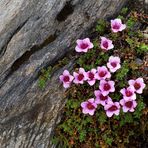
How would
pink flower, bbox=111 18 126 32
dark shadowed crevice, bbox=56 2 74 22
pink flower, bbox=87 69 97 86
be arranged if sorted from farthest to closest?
1. dark shadowed crevice, bbox=56 2 74 22
2. pink flower, bbox=111 18 126 32
3. pink flower, bbox=87 69 97 86

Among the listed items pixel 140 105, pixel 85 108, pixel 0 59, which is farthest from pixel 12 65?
pixel 140 105

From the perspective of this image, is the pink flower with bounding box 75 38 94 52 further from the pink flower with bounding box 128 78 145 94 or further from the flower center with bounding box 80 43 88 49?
the pink flower with bounding box 128 78 145 94

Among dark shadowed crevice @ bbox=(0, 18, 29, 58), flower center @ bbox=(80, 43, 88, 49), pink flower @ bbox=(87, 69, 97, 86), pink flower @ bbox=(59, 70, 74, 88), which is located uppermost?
dark shadowed crevice @ bbox=(0, 18, 29, 58)

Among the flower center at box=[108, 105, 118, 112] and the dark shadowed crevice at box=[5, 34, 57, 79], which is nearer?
the flower center at box=[108, 105, 118, 112]

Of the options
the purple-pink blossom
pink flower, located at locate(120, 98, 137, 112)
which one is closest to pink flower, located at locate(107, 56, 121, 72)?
the purple-pink blossom

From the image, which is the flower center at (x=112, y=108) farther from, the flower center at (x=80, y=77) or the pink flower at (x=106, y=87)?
the flower center at (x=80, y=77)
